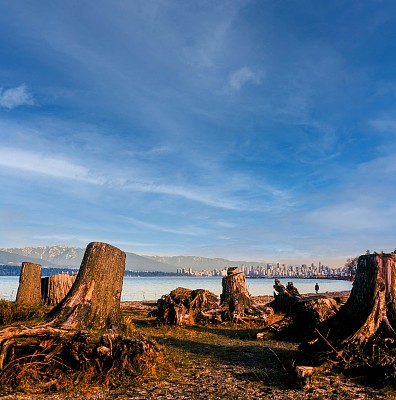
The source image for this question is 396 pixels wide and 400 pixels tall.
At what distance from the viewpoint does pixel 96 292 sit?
8.16 metres

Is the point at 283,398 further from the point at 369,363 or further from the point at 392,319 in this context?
the point at 392,319

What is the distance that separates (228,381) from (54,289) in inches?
447

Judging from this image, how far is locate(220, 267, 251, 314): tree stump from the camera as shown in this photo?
15.3m

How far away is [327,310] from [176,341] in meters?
4.67

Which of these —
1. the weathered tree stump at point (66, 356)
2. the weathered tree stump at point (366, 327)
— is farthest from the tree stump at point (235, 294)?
the weathered tree stump at point (66, 356)

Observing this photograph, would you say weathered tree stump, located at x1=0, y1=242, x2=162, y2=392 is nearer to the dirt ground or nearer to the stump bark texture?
the dirt ground

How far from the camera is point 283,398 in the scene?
5.18 meters

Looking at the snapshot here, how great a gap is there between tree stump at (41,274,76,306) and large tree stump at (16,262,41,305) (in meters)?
0.47

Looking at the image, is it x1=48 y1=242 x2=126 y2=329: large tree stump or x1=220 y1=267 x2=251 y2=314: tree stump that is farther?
x1=220 y1=267 x2=251 y2=314: tree stump

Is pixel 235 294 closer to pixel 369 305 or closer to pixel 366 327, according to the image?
pixel 369 305

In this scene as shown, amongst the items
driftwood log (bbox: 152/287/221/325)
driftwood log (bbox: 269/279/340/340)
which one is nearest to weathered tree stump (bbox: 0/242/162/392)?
driftwood log (bbox: 269/279/340/340)

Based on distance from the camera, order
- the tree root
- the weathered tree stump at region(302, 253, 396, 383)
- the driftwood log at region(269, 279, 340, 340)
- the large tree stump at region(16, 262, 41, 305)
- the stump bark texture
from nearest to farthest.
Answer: the tree root, the weathered tree stump at region(302, 253, 396, 383), the stump bark texture, the driftwood log at region(269, 279, 340, 340), the large tree stump at region(16, 262, 41, 305)

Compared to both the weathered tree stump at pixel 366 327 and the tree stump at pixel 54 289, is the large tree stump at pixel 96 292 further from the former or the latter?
the tree stump at pixel 54 289

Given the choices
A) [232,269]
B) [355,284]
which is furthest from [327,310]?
[232,269]
